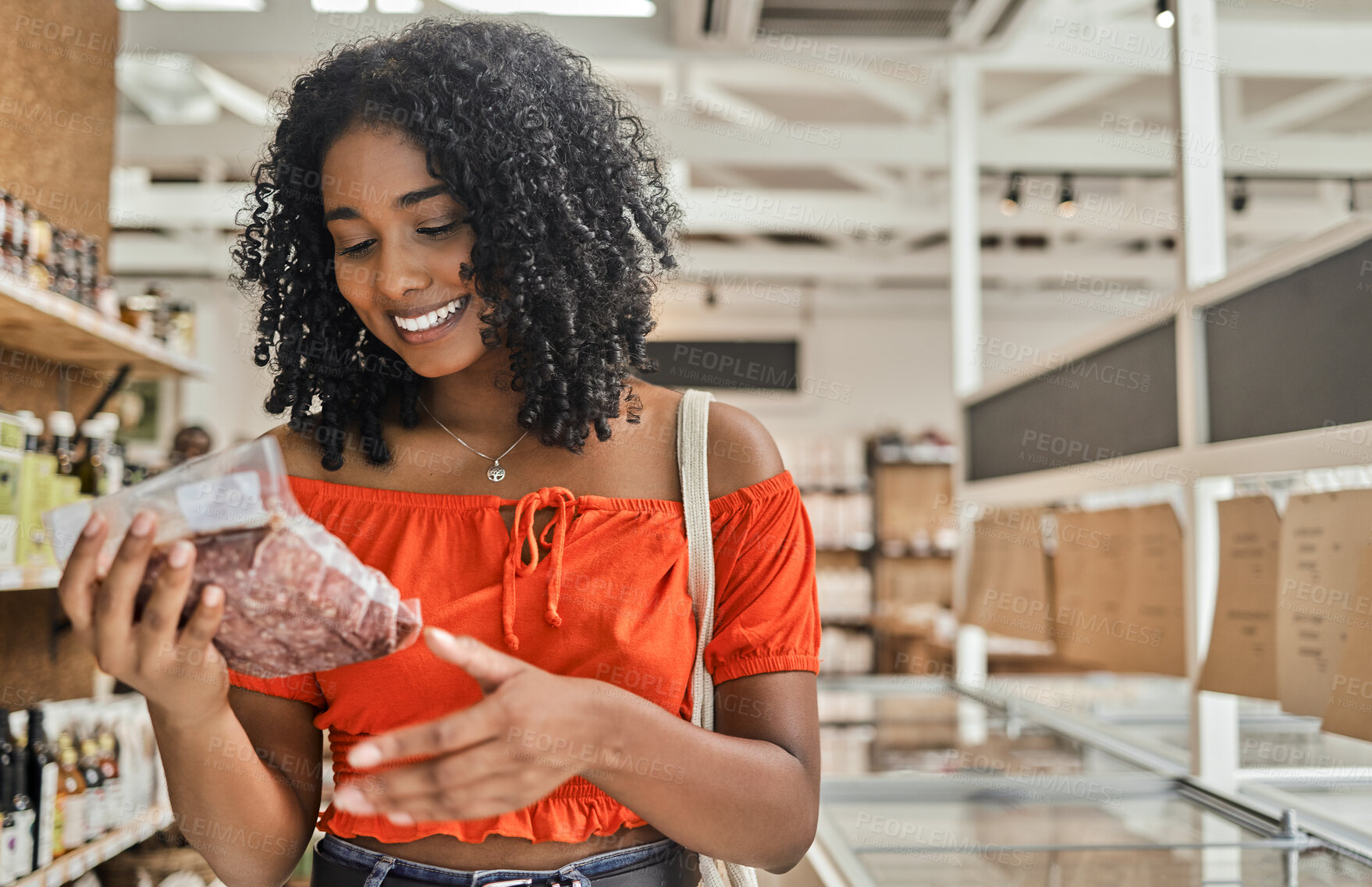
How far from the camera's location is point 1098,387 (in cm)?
275

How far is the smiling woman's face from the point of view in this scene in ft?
3.87

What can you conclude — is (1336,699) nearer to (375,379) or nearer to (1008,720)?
(375,379)

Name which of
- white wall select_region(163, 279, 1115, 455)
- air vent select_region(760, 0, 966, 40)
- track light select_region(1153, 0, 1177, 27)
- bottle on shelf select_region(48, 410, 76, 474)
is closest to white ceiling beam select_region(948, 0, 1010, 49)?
air vent select_region(760, 0, 966, 40)

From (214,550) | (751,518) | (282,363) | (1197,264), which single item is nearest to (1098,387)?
(1197,264)

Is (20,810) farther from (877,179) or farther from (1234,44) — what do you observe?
(877,179)

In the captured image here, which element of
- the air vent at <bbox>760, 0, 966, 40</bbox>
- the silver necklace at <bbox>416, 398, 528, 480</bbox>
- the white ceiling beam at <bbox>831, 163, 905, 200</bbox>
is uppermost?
the white ceiling beam at <bbox>831, 163, 905, 200</bbox>

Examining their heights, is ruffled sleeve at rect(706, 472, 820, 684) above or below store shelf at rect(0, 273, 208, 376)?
below

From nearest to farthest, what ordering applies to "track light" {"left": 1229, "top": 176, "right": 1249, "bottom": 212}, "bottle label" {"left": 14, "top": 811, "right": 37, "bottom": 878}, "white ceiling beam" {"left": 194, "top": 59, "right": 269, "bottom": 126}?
1. "bottle label" {"left": 14, "top": 811, "right": 37, "bottom": 878}
2. "track light" {"left": 1229, "top": 176, "right": 1249, "bottom": 212}
3. "white ceiling beam" {"left": 194, "top": 59, "right": 269, "bottom": 126}

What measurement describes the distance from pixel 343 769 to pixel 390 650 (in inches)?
10.6

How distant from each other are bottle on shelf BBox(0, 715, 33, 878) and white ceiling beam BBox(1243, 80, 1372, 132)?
21.3 feet

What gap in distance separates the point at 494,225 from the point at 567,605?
1.42 feet

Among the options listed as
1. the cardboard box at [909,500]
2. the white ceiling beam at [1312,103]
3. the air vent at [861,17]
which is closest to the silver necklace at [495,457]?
the air vent at [861,17]

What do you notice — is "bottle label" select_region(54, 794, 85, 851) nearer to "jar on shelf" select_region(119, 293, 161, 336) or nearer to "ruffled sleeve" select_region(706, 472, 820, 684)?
"jar on shelf" select_region(119, 293, 161, 336)

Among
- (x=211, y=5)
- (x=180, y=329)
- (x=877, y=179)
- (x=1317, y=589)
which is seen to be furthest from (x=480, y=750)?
(x=877, y=179)
